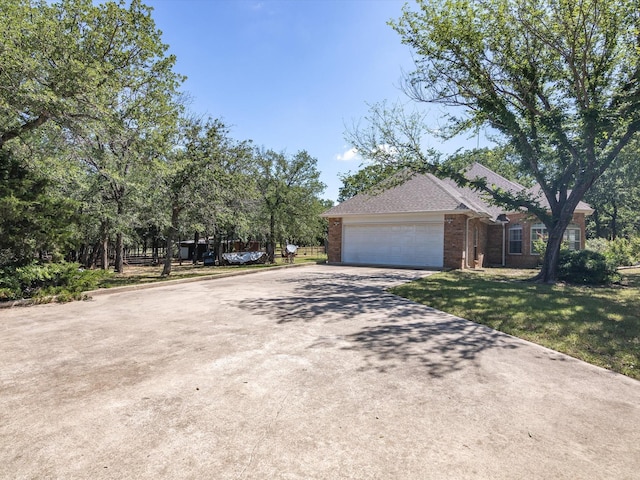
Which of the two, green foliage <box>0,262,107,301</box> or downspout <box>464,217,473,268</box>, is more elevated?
downspout <box>464,217,473,268</box>

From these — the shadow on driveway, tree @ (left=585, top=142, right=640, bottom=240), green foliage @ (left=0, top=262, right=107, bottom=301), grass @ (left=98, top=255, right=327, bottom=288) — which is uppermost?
tree @ (left=585, top=142, right=640, bottom=240)

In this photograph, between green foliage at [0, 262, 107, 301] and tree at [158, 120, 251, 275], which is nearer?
green foliage at [0, 262, 107, 301]

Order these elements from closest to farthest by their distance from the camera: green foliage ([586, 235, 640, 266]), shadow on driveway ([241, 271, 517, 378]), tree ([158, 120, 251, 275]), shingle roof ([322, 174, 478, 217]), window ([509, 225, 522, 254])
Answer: shadow on driveway ([241, 271, 517, 378])
tree ([158, 120, 251, 275])
shingle roof ([322, 174, 478, 217])
green foliage ([586, 235, 640, 266])
window ([509, 225, 522, 254])

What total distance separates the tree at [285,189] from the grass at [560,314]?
1326cm

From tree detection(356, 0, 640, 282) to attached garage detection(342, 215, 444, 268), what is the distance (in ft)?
16.4

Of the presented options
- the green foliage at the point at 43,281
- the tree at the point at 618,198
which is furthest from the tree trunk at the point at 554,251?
the green foliage at the point at 43,281

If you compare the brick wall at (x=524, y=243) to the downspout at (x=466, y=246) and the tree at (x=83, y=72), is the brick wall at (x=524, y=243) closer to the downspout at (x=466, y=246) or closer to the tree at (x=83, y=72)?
the downspout at (x=466, y=246)

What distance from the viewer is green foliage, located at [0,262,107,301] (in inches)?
294

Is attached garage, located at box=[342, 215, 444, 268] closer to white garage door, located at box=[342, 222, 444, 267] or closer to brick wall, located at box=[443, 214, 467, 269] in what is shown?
white garage door, located at box=[342, 222, 444, 267]

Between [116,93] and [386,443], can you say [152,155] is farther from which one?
[386,443]

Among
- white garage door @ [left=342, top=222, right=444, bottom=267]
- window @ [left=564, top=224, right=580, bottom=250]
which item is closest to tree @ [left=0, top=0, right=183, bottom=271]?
white garage door @ [left=342, top=222, right=444, bottom=267]

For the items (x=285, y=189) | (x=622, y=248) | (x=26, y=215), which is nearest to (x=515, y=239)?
(x=622, y=248)

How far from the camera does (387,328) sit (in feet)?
19.2

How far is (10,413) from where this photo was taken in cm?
288
